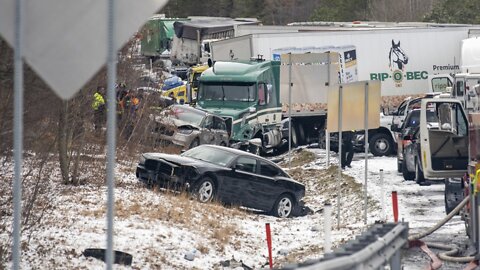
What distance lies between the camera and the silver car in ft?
97.0

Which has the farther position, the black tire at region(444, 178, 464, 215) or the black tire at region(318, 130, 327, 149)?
the black tire at region(318, 130, 327, 149)

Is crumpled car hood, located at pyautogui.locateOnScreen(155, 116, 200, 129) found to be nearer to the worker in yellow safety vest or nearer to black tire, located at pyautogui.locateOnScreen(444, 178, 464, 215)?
the worker in yellow safety vest

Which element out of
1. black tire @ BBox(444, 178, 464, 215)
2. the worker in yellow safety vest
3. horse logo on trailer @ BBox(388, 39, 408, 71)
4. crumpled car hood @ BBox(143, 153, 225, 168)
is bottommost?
black tire @ BBox(444, 178, 464, 215)

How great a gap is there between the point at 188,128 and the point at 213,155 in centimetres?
793

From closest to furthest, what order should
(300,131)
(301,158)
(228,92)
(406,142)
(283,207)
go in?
(283,207) → (406,142) → (301,158) → (228,92) → (300,131)

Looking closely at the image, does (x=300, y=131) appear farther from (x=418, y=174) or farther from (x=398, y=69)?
(x=418, y=174)

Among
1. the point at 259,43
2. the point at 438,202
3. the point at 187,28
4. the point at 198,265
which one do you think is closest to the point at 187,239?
the point at 198,265

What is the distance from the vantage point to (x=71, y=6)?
302 inches

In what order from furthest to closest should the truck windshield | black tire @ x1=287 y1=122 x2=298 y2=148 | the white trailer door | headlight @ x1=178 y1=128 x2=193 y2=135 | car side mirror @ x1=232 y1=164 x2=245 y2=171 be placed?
black tire @ x1=287 y1=122 x2=298 y2=148 < the truck windshield < headlight @ x1=178 y1=128 x2=193 y2=135 < car side mirror @ x1=232 y1=164 x2=245 y2=171 < the white trailer door

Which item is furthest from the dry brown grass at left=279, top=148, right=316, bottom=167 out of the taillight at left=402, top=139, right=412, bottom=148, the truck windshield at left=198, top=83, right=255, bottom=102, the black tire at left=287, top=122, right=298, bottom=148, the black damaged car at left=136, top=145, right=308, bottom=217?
the black damaged car at left=136, top=145, right=308, bottom=217

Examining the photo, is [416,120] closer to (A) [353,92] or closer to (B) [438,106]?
(A) [353,92]

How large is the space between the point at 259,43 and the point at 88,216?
72.8ft

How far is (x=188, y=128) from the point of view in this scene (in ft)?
105

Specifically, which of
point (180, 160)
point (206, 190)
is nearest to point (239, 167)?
point (206, 190)
